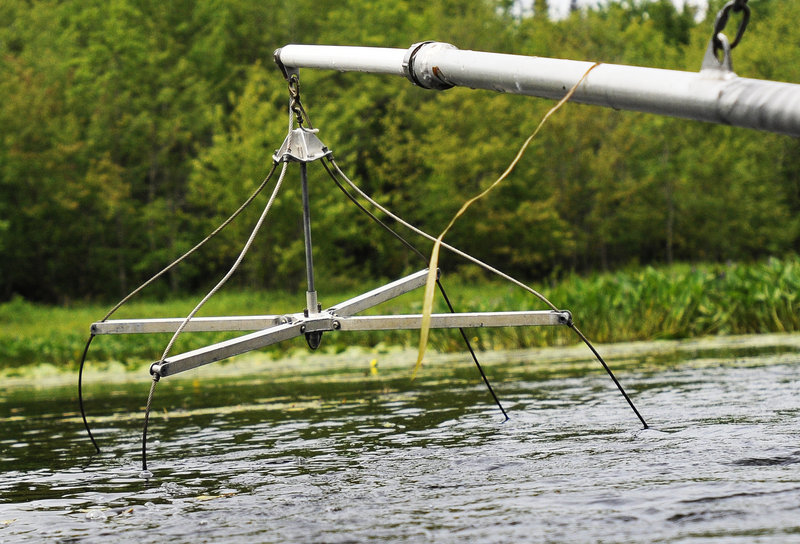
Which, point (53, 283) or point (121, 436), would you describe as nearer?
point (121, 436)

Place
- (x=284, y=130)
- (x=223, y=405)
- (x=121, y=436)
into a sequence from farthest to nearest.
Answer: (x=284, y=130) < (x=223, y=405) < (x=121, y=436)

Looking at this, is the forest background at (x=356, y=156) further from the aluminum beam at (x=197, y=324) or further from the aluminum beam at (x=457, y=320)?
the aluminum beam at (x=457, y=320)

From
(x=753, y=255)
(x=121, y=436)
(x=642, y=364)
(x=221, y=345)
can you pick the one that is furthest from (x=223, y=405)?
(x=753, y=255)

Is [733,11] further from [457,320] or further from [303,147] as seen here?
[303,147]

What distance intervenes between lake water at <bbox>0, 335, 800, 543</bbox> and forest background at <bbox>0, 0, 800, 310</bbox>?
32325mm

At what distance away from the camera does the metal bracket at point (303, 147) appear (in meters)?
7.00

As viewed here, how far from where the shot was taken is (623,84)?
4805 millimetres

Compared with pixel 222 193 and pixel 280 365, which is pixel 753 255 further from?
pixel 280 365

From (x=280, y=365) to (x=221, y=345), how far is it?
1177 cm

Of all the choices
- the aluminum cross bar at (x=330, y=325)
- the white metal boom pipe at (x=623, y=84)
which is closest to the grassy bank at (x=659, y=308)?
the aluminum cross bar at (x=330, y=325)

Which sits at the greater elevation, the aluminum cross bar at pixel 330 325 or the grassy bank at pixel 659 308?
the aluminum cross bar at pixel 330 325

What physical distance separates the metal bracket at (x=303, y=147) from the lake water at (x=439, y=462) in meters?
1.96

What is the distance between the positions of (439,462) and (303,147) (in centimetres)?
221

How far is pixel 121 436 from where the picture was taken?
9.34 meters
